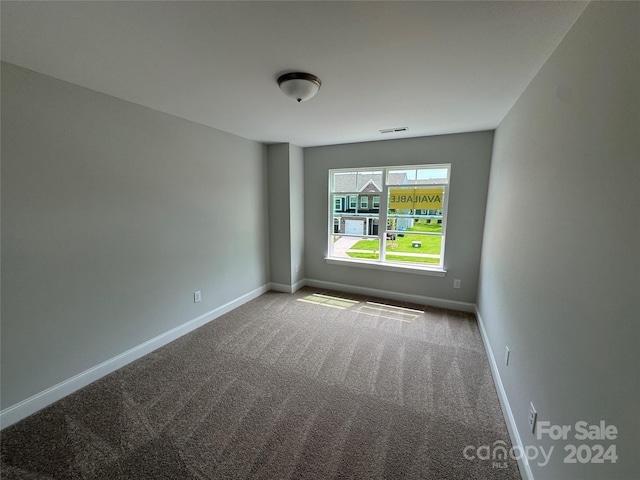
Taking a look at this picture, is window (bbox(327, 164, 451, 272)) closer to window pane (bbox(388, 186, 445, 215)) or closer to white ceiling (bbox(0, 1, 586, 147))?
window pane (bbox(388, 186, 445, 215))

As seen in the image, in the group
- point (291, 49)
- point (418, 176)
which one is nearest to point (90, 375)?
point (291, 49)

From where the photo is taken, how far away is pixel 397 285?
386cm

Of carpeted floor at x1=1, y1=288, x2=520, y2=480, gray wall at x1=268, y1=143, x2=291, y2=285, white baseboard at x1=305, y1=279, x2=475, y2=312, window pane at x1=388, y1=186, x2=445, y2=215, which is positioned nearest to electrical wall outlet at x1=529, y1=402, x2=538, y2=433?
carpeted floor at x1=1, y1=288, x2=520, y2=480

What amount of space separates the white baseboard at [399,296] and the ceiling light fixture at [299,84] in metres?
3.03

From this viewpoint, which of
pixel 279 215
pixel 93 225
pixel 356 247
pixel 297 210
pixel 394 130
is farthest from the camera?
pixel 356 247

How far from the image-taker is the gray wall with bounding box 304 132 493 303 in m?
3.25

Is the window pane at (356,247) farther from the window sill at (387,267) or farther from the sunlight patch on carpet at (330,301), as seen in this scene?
the sunlight patch on carpet at (330,301)

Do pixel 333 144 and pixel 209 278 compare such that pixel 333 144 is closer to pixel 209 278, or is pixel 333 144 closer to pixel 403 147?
pixel 403 147

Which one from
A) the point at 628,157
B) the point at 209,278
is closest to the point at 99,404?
the point at 209,278

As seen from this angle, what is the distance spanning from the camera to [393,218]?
3.85m

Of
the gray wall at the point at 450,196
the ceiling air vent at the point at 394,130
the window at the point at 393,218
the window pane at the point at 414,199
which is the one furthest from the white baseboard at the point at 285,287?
the ceiling air vent at the point at 394,130

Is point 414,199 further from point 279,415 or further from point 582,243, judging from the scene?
point 279,415

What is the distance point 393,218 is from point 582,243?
2826 mm

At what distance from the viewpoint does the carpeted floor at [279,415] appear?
1.47m
